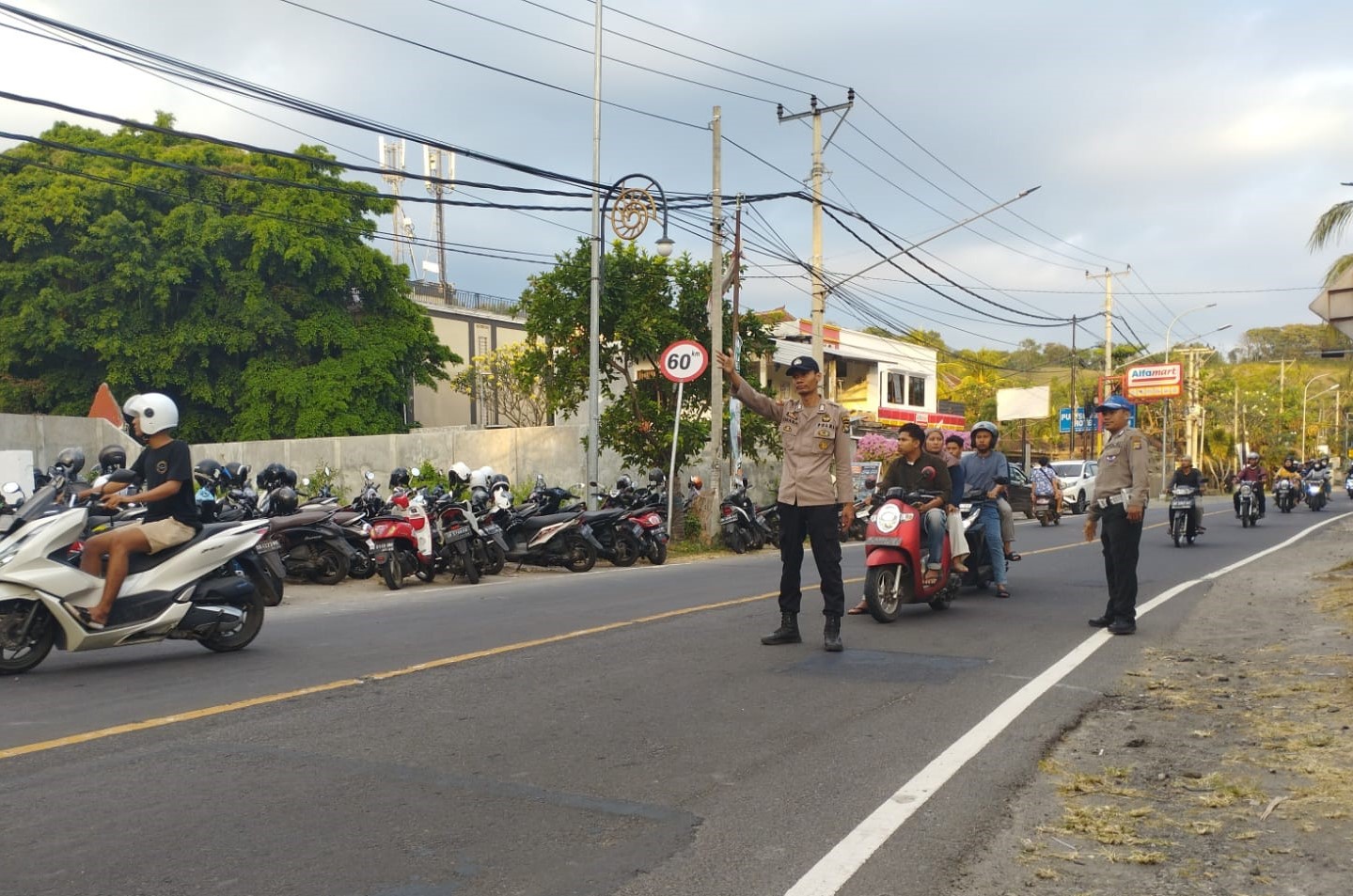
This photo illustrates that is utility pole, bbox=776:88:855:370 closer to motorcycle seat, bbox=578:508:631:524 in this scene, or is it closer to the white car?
motorcycle seat, bbox=578:508:631:524

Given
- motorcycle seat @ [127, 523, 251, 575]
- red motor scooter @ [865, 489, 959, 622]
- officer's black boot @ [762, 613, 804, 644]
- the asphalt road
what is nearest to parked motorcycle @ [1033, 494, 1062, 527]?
red motor scooter @ [865, 489, 959, 622]

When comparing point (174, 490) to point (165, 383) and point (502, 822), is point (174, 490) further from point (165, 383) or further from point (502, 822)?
point (165, 383)

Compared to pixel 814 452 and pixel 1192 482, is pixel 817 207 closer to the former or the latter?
pixel 1192 482

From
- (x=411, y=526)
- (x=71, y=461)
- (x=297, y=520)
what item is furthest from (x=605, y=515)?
(x=71, y=461)

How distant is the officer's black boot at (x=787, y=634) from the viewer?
27.7ft

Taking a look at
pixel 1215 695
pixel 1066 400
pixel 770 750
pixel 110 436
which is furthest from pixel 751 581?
pixel 1066 400

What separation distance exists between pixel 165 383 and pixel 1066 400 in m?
68.9

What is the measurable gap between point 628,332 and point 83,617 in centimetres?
1761

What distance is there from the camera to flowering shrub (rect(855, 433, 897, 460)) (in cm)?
3788

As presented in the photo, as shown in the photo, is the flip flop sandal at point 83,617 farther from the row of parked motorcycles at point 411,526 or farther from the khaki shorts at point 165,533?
the row of parked motorcycles at point 411,526

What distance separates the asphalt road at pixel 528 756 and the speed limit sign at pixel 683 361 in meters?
9.74

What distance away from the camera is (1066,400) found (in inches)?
3442

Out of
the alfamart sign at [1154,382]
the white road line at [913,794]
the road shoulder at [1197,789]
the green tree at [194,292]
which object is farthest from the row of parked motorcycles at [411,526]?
the alfamart sign at [1154,382]

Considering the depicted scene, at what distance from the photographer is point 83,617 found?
7.25m
